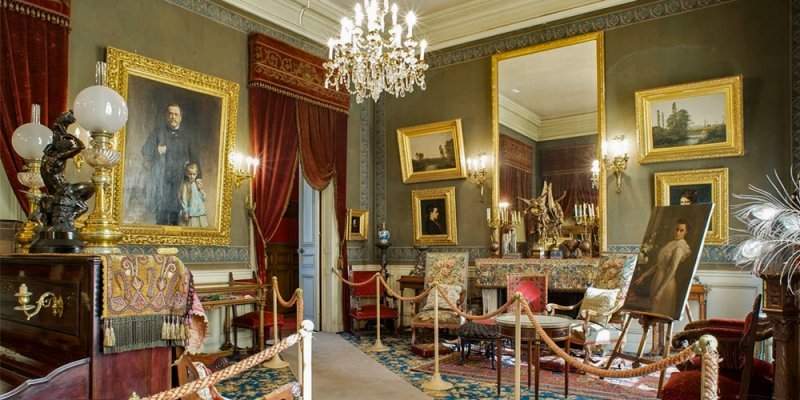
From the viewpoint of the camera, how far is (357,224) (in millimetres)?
9547

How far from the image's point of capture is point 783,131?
6.41 m

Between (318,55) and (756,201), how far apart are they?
6749 millimetres

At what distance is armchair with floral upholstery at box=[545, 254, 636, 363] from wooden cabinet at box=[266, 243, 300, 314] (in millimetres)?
6176

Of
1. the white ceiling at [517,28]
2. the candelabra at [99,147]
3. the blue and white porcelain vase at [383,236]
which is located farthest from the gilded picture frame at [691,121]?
the candelabra at [99,147]

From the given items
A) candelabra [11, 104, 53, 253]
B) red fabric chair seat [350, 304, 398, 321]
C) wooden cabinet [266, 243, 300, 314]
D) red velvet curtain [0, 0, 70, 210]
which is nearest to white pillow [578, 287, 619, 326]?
red fabric chair seat [350, 304, 398, 321]

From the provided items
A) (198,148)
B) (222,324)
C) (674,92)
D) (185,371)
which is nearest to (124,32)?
(198,148)

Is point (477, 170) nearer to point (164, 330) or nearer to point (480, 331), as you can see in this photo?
point (480, 331)

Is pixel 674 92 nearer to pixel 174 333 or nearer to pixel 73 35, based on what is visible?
pixel 174 333

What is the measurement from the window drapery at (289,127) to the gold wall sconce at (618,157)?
14.4 ft

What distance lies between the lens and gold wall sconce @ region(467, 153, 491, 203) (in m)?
8.72

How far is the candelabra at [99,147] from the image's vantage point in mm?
2805

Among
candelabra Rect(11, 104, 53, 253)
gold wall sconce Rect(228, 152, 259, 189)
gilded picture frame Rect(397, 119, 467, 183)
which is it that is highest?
gilded picture frame Rect(397, 119, 467, 183)

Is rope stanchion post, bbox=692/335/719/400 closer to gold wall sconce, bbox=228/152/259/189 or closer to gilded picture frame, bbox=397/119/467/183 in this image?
gold wall sconce, bbox=228/152/259/189

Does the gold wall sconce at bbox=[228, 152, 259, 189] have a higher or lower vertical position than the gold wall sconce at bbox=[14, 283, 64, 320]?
higher
